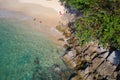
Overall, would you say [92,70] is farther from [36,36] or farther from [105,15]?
[36,36]

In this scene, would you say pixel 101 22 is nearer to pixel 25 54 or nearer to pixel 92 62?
pixel 92 62

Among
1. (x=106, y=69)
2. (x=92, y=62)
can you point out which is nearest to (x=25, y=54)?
(x=92, y=62)

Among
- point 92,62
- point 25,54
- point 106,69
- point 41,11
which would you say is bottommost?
point 25,54

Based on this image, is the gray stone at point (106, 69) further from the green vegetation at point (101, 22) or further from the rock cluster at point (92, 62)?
the green vegetation at point (101, 22)

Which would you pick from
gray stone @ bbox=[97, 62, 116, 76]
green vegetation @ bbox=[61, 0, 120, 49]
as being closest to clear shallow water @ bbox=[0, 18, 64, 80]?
gray stone @ bbox=[97, 62, 116, 76]

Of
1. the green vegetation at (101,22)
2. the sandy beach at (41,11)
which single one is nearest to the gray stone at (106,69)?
the green vegetation at (101,22)

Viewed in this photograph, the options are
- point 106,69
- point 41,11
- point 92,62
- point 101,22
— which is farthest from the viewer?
point 41,11

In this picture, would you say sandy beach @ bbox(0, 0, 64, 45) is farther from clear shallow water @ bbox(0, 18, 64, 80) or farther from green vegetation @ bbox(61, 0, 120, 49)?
green vegetation @ bbox(61, 0, 120, 49)

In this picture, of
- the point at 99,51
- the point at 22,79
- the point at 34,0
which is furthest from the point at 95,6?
the point at 34,0
